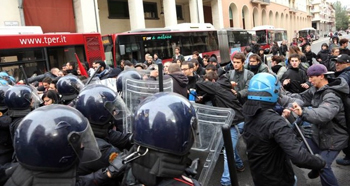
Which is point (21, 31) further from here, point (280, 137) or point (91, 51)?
point (280, 137)

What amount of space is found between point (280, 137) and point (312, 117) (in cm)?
70

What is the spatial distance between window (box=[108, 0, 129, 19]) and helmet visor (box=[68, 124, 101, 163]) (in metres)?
21.6

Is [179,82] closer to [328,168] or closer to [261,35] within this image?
[328,168]

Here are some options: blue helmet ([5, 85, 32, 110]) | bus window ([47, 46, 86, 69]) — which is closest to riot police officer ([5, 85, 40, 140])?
blue helmet ([5, 85, 32, 110])

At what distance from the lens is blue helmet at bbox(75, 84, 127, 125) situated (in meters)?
2.16

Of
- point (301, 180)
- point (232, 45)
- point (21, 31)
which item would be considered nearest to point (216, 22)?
point (232, 45)

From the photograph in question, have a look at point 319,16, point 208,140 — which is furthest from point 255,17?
point 319,16

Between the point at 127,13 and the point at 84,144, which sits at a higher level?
the point at 127,13

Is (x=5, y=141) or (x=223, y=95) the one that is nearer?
(x=5, y=141)

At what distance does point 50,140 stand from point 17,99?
2.09 m

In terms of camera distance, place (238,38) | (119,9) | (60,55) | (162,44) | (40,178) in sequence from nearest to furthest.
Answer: (40,178) → (60,55) → (162,44) → (238,38) → (119,9)

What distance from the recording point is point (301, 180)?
3.91m

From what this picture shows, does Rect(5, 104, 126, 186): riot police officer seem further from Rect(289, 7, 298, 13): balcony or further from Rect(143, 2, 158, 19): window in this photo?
Rect(289, 7, 298, 13): balcony

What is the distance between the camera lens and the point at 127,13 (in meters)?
23.5
